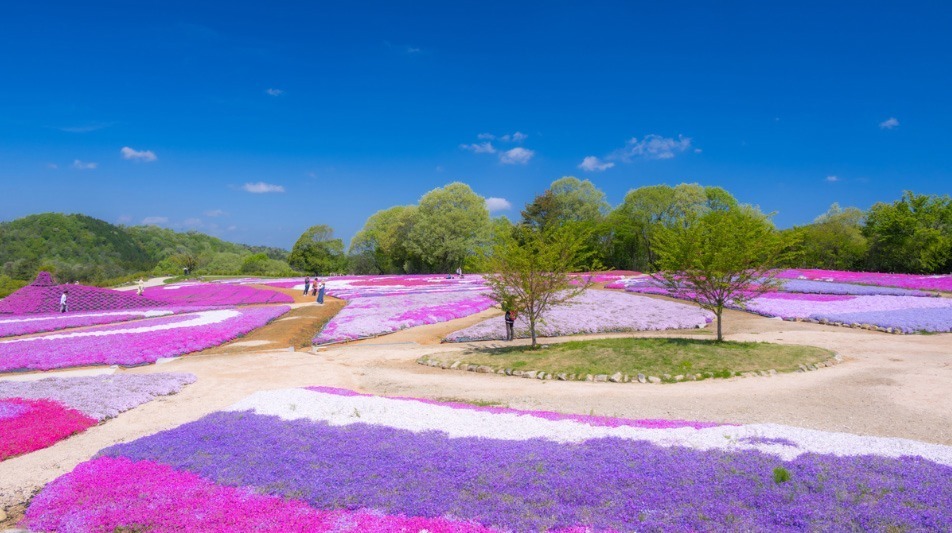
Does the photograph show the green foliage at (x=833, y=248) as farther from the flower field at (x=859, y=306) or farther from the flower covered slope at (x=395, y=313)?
the flower covered slope at (x=395, y=313)

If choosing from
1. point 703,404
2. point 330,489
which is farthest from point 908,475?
point 330,489

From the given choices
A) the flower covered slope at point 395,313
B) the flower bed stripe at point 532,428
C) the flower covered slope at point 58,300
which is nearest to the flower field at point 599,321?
the flower covered slope at point 395,313

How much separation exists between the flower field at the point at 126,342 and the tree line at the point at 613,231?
111 ft

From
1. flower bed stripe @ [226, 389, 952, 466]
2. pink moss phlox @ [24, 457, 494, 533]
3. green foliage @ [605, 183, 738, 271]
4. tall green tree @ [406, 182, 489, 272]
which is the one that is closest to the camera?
pink moss phlox @ [24, 457, 494, 533]

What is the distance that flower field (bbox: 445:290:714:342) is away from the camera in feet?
95.0

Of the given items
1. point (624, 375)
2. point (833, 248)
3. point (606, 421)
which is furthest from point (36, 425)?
point (833, 248)

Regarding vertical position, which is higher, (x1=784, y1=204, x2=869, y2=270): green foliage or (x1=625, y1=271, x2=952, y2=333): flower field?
(x1=784, y1=204, x2=869, y2=270): green foliage

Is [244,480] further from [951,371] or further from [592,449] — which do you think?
[951,371]

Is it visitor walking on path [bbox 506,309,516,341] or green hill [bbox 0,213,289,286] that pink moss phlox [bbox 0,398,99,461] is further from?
green hill [bbox 0,213,289,286]

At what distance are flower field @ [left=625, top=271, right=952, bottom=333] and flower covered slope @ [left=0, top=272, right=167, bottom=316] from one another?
44430mm

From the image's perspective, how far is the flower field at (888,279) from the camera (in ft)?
146

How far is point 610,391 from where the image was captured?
16281 mm

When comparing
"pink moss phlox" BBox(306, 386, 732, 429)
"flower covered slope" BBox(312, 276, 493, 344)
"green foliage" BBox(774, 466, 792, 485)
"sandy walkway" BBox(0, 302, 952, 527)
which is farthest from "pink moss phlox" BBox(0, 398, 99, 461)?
"green foliage" BBox(774, 466, 792, 485)

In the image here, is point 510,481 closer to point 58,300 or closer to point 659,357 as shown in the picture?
point 659,357
